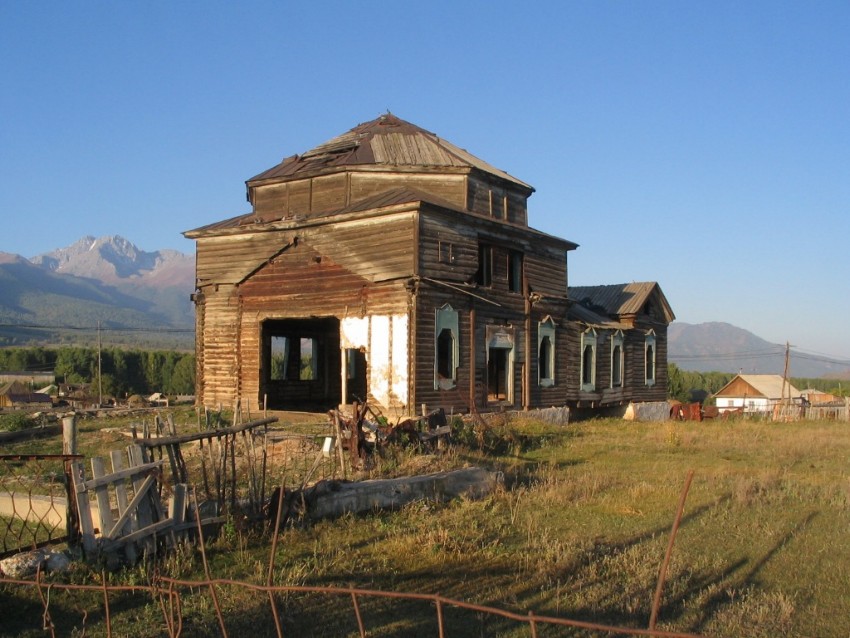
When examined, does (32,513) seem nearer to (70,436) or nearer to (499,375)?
(70,436)

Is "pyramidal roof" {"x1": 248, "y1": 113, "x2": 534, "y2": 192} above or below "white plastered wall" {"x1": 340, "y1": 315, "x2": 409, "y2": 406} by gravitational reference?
above

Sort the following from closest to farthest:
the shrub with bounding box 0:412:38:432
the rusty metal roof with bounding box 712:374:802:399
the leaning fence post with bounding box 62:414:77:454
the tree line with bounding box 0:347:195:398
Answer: the leaning fence post with bounding box 62:414:77:454
the shrub with bounding box 0:412:38:432
the tree line with bounding box 0:347:195:398
the rusty metal roof with bounding box 712:374:802:399

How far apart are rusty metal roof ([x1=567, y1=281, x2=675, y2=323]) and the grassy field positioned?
62.8 ft

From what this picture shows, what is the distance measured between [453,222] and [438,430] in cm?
814

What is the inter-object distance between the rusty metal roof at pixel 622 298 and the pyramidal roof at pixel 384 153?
353 inches

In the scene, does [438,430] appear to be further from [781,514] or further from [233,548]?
[233,548]

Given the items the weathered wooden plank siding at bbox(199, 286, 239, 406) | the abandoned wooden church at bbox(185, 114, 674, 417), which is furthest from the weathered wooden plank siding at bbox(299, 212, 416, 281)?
the weathered wooden plank siding at bbox(199, 286, 239, 406)

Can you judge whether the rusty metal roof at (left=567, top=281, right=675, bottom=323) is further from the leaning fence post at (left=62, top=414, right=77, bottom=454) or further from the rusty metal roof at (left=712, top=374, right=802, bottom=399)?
the rusty metal roof at (left=712, top=374, right=802, bottom=399)

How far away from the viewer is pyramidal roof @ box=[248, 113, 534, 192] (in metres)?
25.7

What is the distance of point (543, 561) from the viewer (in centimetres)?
877

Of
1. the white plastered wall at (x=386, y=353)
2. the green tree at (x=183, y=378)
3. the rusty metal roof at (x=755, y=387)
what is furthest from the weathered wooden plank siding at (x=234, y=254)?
the rusty metal roof at (x=755, y=387)

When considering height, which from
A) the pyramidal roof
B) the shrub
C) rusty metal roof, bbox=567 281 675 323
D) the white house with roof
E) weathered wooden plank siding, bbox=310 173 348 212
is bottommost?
the white house with roof

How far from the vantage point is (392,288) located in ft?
72.8

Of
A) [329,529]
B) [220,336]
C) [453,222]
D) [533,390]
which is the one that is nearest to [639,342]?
[533,390]
